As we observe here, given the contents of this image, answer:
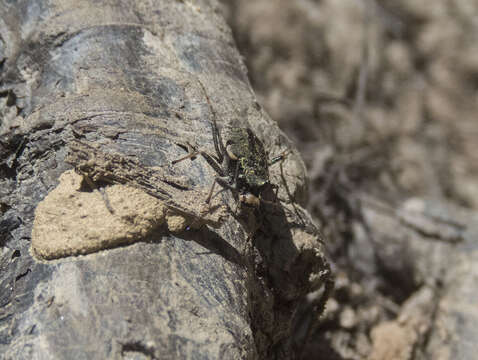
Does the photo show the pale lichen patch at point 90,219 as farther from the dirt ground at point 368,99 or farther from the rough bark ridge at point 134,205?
the dirt ground at point 368,99

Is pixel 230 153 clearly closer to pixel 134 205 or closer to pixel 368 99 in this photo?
pixel 134 205

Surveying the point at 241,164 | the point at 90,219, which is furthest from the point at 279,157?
the point at 90,219

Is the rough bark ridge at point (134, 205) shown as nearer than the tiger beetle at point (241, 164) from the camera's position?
Yes

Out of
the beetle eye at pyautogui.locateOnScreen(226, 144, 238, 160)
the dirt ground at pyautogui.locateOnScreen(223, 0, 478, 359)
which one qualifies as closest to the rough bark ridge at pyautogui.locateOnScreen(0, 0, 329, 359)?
the beetle eye at pyautogui.locateOnScreen(226, 144, 238, 160)

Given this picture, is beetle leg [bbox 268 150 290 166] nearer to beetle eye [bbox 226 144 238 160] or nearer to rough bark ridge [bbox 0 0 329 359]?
rough bark ridge [bbox 0 0 329 359]

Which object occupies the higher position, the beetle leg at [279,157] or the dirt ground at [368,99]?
the beetle leg at [279,157]

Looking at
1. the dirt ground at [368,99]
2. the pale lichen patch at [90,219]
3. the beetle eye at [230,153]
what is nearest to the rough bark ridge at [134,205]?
the pale lichen patch at [90,219]

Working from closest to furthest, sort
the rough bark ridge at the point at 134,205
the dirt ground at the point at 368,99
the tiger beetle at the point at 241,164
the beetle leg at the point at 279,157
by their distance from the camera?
the rough bark ridge at the point at 134,205 < the tiger beetle at the point at 241,164 < the beetle leg at the point at 279,157 < the dirt ground at the point at 368,99
